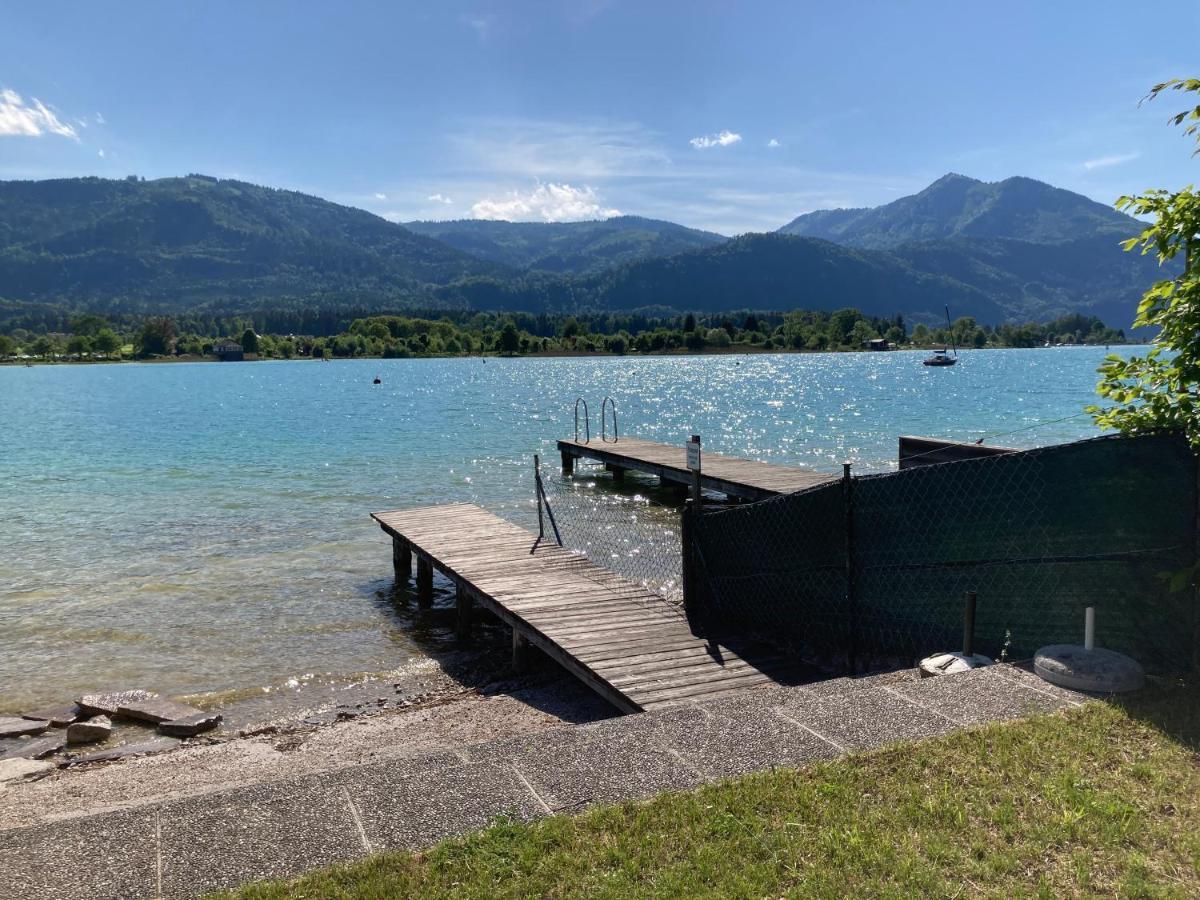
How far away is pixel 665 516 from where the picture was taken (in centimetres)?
2523

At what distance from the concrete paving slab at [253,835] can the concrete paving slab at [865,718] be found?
305 cm

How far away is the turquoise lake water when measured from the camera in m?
13.8

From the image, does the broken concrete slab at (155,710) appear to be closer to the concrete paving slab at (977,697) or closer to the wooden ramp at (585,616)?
the wooden ramp at (585,616)

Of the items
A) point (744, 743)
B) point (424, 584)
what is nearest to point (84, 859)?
point (744, 743)

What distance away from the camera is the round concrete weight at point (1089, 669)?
6.07 metres

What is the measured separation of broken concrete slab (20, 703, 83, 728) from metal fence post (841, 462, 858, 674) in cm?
959

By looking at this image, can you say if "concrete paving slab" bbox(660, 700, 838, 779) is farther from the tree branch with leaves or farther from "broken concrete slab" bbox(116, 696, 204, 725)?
"broken concrete slab" bbox(116, 696, 204, 725)

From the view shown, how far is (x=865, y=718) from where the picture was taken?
5.92 metres

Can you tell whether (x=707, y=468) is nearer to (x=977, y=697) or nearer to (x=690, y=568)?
(x=690, y=568)

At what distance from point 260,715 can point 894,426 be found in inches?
1939

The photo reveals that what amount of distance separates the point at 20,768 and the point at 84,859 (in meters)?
6.30

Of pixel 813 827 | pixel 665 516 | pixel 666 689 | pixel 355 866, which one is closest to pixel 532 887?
pixel 355 866

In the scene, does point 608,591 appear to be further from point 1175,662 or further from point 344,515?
point 344,515

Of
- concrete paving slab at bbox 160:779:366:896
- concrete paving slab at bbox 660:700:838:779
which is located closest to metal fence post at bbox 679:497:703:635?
concrete paving slab at bbox 660:700:838:779
